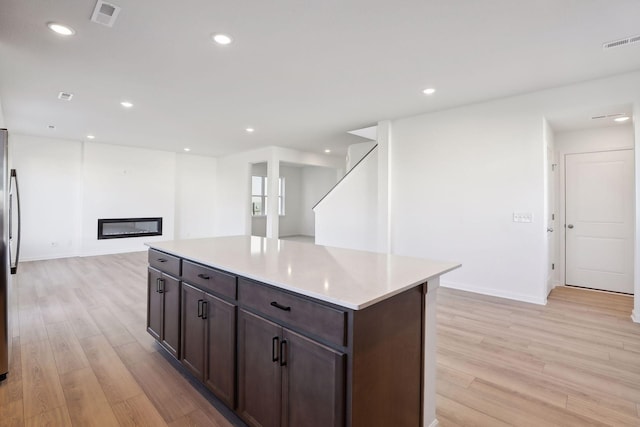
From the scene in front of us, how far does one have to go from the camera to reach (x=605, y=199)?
14.2 ft

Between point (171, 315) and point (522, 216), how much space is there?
4044 millimetres

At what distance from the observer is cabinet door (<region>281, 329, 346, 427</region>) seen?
1.20m

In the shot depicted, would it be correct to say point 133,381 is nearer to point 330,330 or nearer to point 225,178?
point 330,330

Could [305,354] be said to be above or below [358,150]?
below

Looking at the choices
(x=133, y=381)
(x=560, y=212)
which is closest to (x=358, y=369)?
(x=133, y=381)

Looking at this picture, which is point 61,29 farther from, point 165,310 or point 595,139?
point 595,139

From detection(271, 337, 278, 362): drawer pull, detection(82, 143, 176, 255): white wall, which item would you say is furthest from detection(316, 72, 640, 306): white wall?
detection(82, 143, 176, 255): white wall

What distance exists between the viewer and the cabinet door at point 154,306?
2.53m

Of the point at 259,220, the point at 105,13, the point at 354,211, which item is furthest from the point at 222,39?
the point at 259,220

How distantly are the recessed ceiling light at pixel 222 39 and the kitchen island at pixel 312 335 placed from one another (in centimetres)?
178

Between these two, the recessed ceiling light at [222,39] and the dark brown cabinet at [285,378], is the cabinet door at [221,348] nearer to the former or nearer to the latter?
the dark brown cabinet at [285,378]

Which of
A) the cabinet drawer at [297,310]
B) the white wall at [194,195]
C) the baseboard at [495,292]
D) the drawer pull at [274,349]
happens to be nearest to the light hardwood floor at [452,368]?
the baseboard at [495,292]

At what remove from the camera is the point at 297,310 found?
1.37 m

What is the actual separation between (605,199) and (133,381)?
578 centimetres
